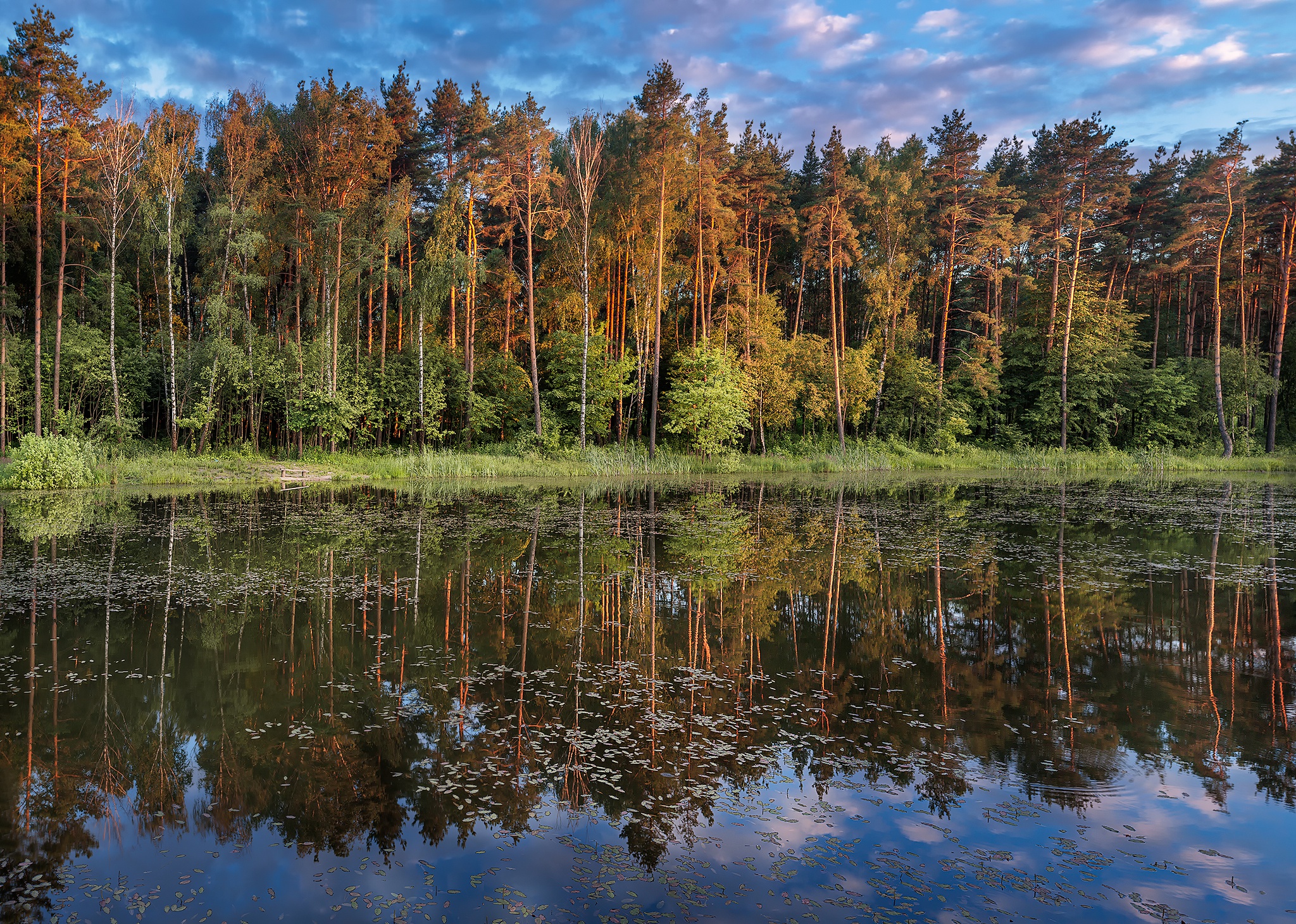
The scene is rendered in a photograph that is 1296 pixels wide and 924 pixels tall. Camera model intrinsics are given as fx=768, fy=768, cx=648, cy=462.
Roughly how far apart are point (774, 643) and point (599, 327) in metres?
32.0

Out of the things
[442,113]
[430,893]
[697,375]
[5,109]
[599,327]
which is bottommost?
[430,893]

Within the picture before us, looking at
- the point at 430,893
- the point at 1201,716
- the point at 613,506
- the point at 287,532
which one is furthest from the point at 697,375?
the point at 430,893

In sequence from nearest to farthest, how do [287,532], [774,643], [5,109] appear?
[774,643]
[287,532]
[5,109]

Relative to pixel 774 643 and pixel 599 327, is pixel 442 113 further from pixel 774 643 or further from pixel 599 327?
pixel 774 643

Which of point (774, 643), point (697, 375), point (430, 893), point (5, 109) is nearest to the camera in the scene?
point (430, 893)

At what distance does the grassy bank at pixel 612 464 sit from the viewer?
85.7 ft

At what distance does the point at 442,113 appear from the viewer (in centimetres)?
3244

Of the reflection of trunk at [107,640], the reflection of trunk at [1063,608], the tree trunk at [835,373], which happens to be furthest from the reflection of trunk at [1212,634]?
the tree trunk at [835,373]

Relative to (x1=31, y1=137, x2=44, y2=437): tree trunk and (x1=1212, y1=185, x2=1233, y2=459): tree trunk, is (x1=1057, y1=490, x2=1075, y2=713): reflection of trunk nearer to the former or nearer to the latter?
(x1=1212, y1=185, x2=1233, y2=459): tree trunk

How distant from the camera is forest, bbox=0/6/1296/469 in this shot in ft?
98.5

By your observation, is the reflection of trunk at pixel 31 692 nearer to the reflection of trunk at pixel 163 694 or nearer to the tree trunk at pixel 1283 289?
the reflection of trunk at pixel 163 694

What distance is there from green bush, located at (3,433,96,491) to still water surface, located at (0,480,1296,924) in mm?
12732

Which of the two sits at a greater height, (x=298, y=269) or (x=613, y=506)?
(x=298, y=269)

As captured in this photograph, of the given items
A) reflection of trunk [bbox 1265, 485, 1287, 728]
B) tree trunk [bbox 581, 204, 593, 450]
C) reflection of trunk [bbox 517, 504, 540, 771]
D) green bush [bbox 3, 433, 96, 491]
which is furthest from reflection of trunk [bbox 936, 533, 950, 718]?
green bush [bbox 3, 433, 96, 491]
